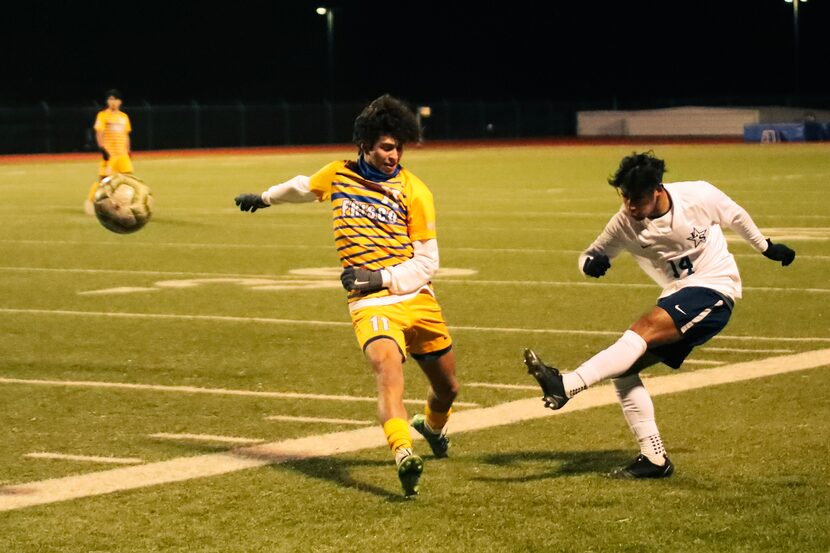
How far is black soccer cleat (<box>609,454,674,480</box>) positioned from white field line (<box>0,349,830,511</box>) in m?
1.37

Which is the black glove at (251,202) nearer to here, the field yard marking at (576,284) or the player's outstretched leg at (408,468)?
the player's outstretched leg at (408,468)

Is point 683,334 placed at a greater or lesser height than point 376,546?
greater

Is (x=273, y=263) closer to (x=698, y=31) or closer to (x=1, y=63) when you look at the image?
(x=1, y=63)

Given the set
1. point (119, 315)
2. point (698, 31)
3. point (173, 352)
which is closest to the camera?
point (173, 352)

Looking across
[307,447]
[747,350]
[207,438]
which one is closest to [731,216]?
[307,447]

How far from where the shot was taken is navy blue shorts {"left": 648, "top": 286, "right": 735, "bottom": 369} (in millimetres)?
6938

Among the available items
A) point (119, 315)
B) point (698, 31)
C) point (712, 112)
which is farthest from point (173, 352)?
point (698, 31)

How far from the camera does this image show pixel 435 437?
758 cm

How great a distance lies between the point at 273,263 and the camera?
17.1 metres

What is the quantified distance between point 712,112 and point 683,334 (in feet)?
204

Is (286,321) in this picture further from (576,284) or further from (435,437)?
(435,437)

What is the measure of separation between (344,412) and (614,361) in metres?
2.35

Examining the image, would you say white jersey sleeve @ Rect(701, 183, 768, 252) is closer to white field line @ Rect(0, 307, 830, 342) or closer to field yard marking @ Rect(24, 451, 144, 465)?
field yard marking @ Rect(24, 451, 144, 465)

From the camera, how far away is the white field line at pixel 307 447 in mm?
6984
